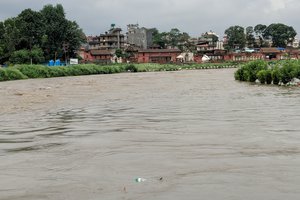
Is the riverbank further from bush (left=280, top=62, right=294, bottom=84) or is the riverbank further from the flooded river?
the flooded river

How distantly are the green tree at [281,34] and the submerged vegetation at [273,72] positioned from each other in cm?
10984

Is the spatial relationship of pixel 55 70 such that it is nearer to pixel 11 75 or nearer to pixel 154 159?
pixel 11 75

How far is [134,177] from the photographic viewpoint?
14.2 feet

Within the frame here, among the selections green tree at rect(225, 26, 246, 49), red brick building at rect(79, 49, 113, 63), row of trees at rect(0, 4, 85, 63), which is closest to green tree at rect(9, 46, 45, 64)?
row of trees at rect(0, 4, 85, 63)

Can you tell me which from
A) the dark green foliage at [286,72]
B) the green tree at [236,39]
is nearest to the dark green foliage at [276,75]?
the dark green foliage at [286,72]

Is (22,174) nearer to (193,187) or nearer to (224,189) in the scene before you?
(193,187)

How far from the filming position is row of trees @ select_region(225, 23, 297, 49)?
118875 mm

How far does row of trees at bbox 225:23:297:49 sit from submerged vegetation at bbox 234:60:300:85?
295ft

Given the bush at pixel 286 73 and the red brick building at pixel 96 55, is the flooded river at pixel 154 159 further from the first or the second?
the red brick building at pixel 96 55

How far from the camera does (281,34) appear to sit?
132 meters

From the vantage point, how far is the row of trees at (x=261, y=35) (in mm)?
118875

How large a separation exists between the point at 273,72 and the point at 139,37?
302ft

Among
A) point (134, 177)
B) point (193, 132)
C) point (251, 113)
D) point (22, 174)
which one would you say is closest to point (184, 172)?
point (134, 177)

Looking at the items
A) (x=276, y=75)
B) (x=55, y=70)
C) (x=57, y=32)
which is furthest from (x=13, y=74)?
(x=57, y=32)
